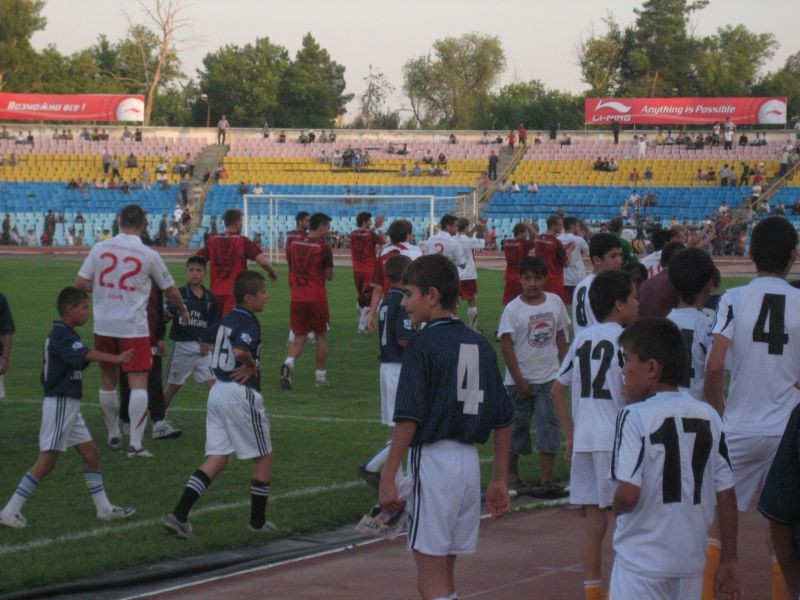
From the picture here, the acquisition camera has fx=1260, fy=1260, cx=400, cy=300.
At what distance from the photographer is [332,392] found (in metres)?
14.0

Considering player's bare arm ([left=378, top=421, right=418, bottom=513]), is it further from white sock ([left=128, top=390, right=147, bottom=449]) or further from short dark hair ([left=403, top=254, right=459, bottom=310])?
white sock ([left=128, top=390, right=147, bottom=449])

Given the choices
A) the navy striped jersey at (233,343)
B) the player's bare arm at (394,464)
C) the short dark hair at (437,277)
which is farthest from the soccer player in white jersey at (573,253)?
the player's bare arm at (394,464)

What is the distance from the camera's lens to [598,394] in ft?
20.9

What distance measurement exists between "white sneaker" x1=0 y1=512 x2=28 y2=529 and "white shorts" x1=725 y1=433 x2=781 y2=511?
446 cm

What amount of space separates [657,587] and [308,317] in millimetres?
10761

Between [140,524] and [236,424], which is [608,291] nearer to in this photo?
[236,424]

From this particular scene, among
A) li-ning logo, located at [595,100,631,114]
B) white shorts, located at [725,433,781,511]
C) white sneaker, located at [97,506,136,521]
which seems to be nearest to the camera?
white shorts, located at [725,433,781,511]

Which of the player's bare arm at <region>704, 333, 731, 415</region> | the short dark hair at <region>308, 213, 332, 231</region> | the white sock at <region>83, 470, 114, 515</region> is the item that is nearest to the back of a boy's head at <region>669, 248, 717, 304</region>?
the player's bare arm at <region>704, 333, 731, 415</region>

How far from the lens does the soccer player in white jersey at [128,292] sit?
10109mm

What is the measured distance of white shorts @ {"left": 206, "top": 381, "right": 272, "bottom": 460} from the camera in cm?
776

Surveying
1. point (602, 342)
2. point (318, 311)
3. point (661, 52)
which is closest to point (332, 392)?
point (318, 311)

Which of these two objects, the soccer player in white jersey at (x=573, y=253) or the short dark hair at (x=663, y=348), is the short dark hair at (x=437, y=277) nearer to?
the short dark hair at (x=663, y=348)

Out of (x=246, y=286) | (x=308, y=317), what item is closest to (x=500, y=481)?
(x=246, y=286)

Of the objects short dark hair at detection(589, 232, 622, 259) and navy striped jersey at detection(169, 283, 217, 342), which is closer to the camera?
short dark hair at detection(589, 232, 622, 259)
